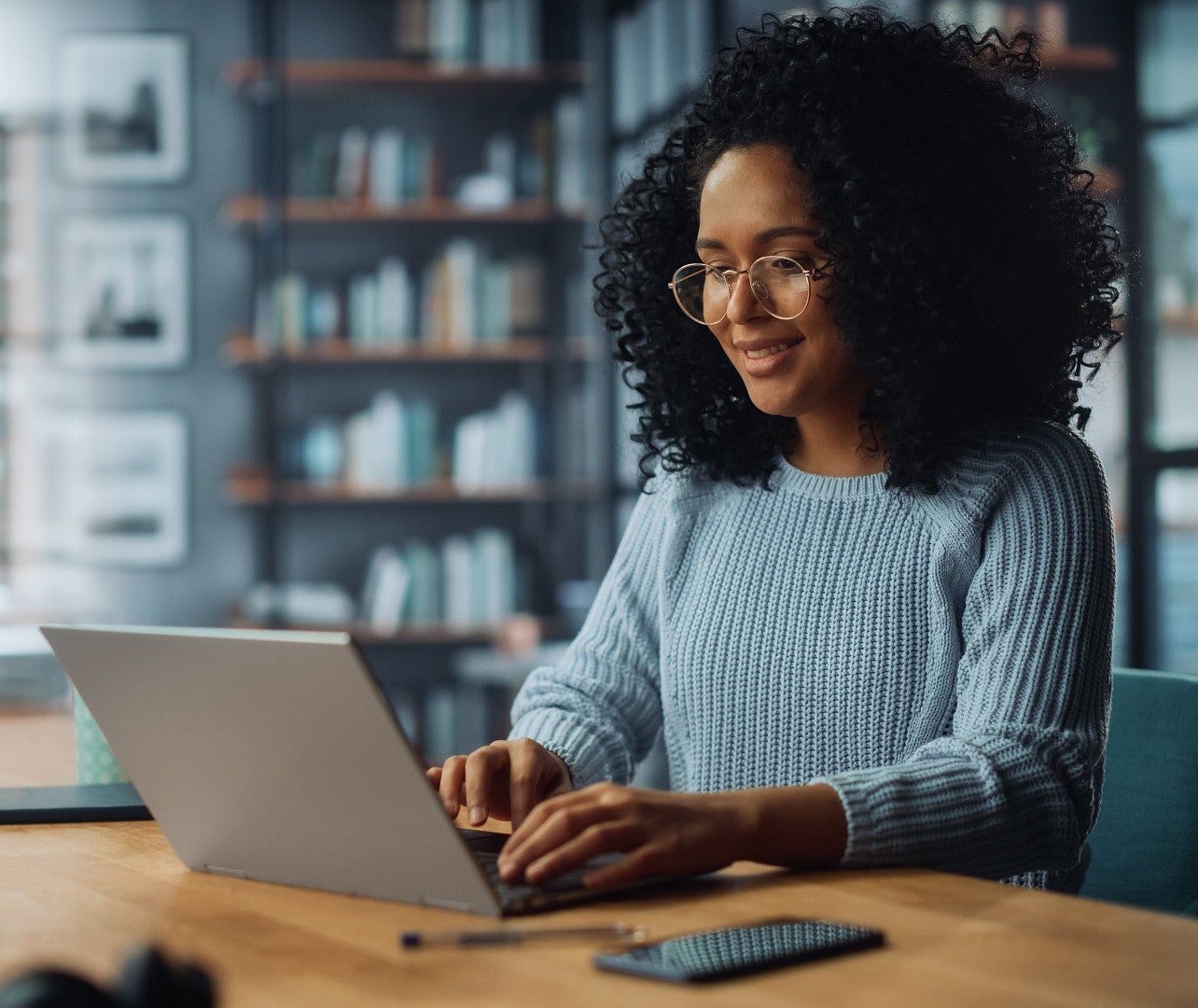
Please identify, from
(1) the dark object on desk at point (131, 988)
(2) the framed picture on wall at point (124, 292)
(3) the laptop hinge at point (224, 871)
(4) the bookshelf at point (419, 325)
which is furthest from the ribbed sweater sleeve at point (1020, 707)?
(2) the framed picture on wall at point (124, 292)

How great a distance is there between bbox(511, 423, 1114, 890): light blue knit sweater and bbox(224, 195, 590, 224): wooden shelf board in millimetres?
3328

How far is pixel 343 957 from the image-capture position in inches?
31.4

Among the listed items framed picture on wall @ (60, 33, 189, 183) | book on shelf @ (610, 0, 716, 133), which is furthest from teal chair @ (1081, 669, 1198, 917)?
framed picture on wall @ (60, 33, 189, 183)

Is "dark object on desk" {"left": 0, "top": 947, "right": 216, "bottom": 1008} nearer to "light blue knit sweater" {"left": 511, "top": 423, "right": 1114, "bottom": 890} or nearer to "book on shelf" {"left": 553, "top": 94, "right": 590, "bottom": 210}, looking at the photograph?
"light blue knit sweater" {"left": 511, "top": 423, "right": 1114, "bottom": 890}

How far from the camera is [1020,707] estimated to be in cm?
116

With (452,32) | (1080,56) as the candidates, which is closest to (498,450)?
(452,32)

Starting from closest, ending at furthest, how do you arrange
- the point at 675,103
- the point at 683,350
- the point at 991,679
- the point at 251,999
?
the point at 251,999
the point at 991,679
the point at 683,350
the point at 675,103

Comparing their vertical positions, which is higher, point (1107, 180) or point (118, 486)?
point (1107, 180)

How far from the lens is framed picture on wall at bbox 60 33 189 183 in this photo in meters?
4.89

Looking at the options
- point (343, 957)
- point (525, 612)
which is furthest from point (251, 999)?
point (525, 612)

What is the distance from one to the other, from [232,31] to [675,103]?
181cm

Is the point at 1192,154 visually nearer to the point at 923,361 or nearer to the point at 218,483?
the point at 923,361

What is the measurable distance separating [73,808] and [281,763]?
17.4 inches

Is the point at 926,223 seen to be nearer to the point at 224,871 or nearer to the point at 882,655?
the point at 882,655
